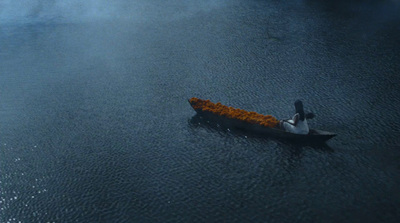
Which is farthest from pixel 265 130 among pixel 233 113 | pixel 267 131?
pixel 233 113

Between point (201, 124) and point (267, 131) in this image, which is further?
point (201, 124)

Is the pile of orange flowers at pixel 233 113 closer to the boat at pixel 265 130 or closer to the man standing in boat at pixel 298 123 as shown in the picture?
the boat at pixel 265 130

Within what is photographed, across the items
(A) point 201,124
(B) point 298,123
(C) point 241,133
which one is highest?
(B) point 298,123

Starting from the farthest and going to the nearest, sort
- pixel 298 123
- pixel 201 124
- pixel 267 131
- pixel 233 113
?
pixel 201 124 < pixel 233 113 < pixel 267 131 < pixel 298 123

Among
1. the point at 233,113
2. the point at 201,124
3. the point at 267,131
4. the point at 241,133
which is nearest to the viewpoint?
the point at 267,131

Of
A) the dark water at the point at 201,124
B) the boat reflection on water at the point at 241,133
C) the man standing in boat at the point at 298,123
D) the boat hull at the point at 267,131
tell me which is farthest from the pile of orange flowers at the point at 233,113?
the dark water at the point at 201,124

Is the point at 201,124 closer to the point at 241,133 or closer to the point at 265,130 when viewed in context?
the point at 241,133

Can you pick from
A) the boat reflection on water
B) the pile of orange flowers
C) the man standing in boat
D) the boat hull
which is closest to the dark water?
the boat reflection on water
